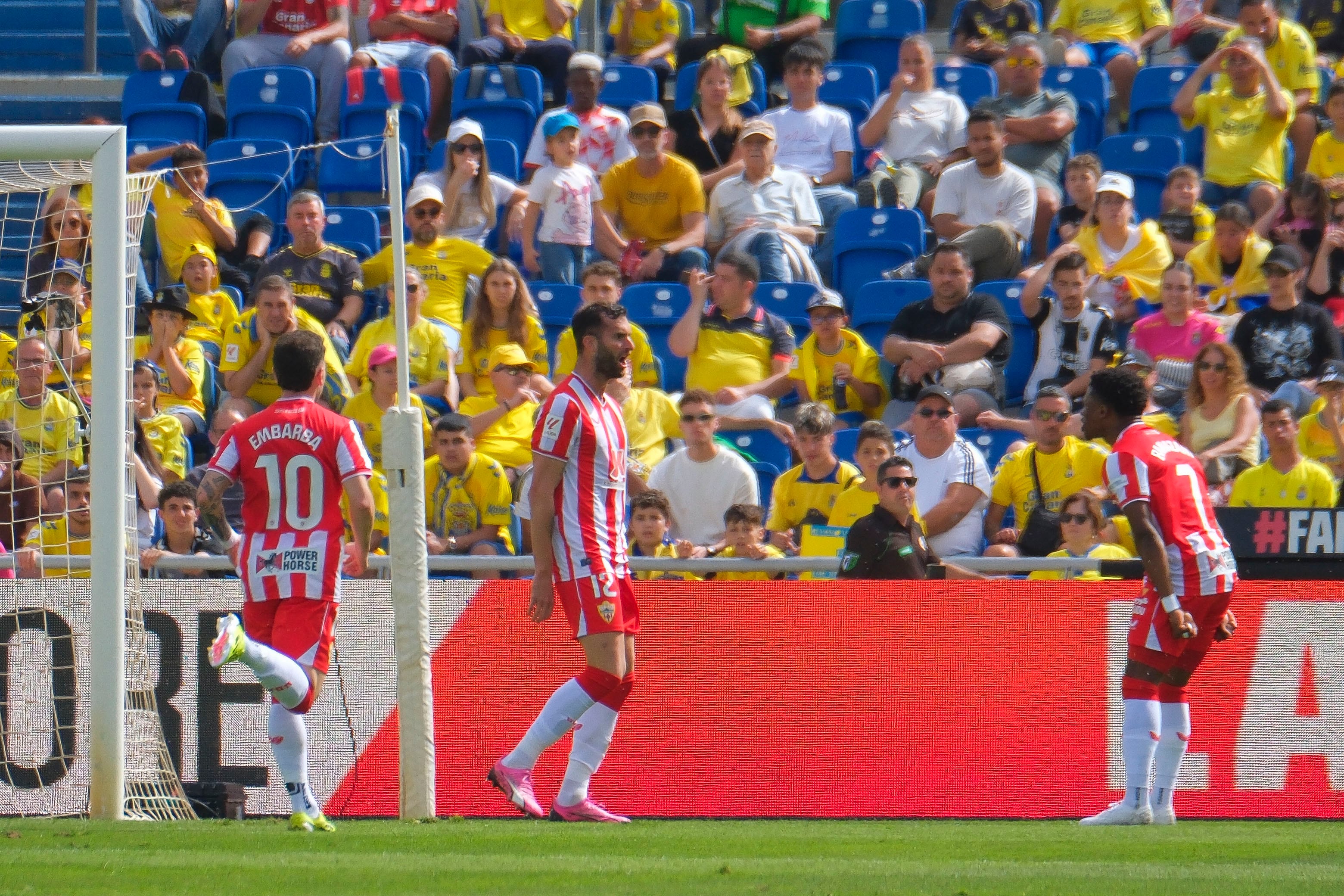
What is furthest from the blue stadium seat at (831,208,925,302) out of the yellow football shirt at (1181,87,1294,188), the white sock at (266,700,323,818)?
the white sock at (266,700,323,818)

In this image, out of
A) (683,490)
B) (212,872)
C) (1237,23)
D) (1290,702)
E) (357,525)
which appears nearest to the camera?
(212,872)

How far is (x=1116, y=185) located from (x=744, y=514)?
451 cm

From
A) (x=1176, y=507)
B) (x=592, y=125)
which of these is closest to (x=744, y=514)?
(x=1176, y=507)

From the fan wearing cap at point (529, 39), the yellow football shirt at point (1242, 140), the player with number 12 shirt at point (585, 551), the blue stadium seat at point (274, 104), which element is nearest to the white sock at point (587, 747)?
the player with number 12 shirt at point (585, 551)

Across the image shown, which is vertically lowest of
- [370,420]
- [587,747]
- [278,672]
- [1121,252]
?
[587,747]

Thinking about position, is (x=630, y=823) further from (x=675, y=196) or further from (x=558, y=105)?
(x=558, y=105)

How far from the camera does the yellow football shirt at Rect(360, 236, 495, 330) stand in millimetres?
12375

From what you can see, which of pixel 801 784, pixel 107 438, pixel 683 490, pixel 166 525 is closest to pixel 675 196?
pixel 683 490

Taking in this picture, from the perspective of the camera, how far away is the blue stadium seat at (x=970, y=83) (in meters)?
14.3

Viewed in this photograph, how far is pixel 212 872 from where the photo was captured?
17.1 feet

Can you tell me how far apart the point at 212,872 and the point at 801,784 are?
380 centimetres

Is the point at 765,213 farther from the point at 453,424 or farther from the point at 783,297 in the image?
the point at 453,424

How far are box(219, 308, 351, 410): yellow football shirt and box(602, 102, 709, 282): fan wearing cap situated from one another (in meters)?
2.54

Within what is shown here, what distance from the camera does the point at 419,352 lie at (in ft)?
38.3
